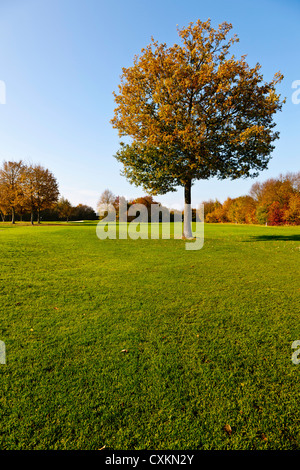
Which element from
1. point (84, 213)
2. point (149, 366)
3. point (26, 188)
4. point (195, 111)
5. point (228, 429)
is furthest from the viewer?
point (84, 213)

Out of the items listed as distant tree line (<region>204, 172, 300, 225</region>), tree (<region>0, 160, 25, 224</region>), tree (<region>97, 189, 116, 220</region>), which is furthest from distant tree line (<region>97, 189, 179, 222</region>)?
distant tree line (<region>204, 172, 300, 225</region>)

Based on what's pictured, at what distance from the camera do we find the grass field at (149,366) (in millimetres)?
2424

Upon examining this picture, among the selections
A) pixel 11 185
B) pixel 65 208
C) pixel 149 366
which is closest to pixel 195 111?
pixel 149 366

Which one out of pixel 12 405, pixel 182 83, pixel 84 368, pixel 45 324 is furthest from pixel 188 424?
pixel 182 83

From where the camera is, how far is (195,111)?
17.0 meters

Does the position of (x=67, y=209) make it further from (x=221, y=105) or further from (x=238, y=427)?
(x=238, y=427)

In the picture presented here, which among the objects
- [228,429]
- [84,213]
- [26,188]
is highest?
[26,188]

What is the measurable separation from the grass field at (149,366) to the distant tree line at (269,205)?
58.2m

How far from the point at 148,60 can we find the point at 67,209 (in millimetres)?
51732

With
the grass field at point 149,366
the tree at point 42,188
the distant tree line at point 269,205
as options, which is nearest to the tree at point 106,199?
the tree at point 42,188

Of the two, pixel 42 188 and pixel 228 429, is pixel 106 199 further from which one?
pixel 228 429

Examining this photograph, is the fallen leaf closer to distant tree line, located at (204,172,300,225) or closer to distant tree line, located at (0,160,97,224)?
distant tree line, located at (0,160,97,224)

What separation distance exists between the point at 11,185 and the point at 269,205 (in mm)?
68021
